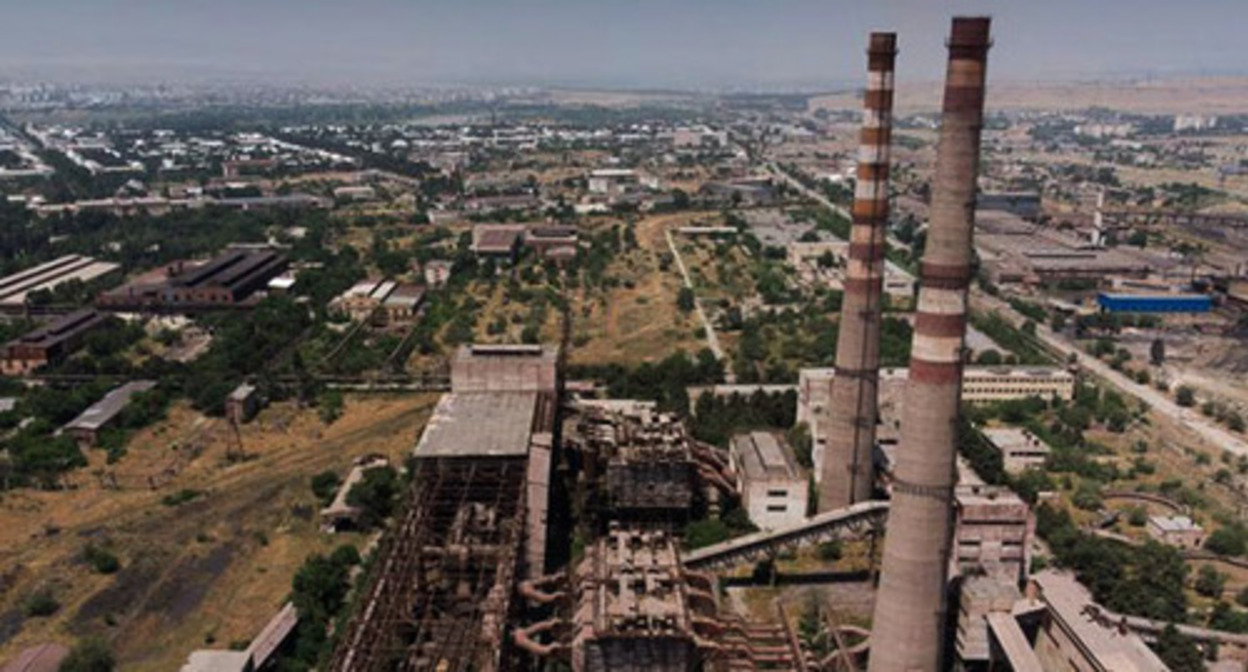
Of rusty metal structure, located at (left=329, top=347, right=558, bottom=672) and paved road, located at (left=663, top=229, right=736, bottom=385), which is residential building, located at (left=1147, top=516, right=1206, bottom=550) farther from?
rusty metal structure, located at (left=329, top=347, right=558, bottom=672)

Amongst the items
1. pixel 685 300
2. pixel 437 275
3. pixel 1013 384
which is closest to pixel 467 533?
pixel 1013 384

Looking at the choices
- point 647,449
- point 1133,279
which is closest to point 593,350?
point 647,449

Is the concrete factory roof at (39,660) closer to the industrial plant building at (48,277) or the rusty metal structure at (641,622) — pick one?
the rusty metal structure at (641,622)

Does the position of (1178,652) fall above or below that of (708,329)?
below

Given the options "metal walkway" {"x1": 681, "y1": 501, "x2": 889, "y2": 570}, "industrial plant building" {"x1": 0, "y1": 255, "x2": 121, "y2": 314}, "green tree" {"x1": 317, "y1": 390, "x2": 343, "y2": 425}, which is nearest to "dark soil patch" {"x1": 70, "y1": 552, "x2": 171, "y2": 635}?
"green tree" {"x1": 317, "y1": 390, "x2": 343, "y2": 425}

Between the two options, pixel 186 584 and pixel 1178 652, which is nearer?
pixel 1178 652

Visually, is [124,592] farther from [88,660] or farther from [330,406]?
[330,406]

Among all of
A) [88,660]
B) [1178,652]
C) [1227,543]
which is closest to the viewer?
[88,660]
